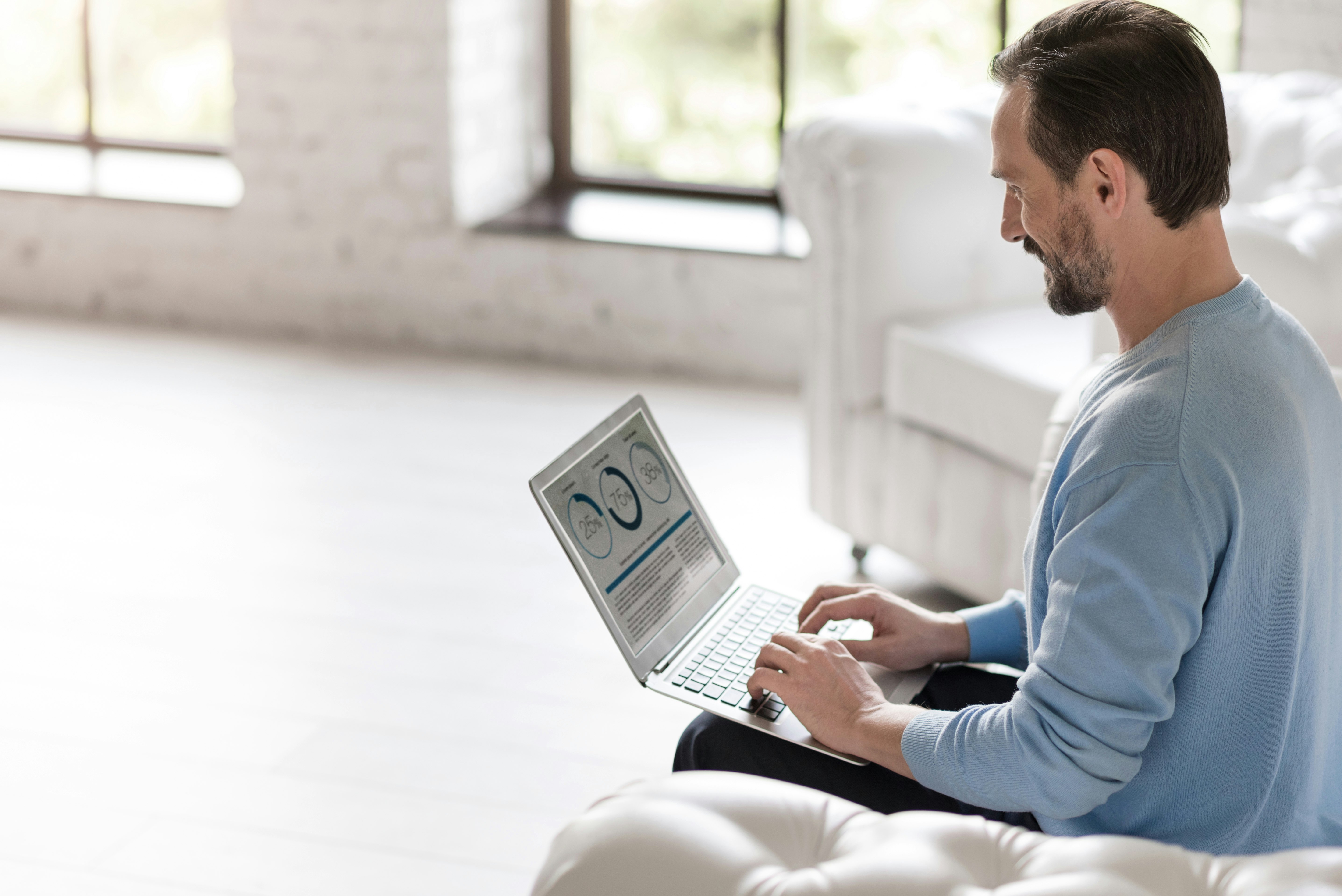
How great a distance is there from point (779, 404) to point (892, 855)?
3.04 m

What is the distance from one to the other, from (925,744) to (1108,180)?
0.42m

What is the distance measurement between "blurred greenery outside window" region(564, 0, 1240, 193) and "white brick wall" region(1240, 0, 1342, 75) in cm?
57

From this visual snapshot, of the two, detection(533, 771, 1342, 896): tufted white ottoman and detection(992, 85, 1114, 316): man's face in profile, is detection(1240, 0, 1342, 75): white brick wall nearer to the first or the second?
detection(992, 85, 1114, 316): man's face in profile

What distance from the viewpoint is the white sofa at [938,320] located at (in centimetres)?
240

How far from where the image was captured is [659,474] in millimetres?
1462

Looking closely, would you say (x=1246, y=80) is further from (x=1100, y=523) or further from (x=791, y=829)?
(x=791, y=829)

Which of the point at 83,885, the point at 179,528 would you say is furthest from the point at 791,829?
the point at 179,528

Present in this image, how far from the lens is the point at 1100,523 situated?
0.92m

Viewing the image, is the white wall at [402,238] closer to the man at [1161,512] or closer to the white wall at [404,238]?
the white wall at [404,238]

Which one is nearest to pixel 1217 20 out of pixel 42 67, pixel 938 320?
pixel 938 320

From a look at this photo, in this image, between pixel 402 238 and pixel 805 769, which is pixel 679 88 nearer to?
pixel 402 238

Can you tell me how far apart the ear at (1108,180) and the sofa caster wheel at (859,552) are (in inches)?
70.1

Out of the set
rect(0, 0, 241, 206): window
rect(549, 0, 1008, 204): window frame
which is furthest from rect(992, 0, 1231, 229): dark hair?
rect(0, 0, 241, 206): window

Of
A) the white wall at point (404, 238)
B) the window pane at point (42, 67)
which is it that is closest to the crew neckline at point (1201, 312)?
the white wall at point (404, 238)
